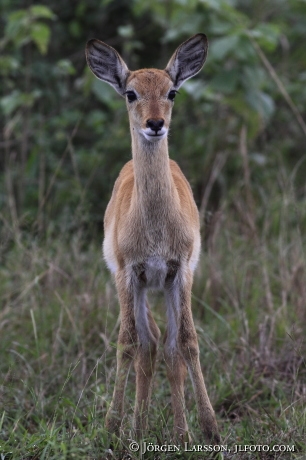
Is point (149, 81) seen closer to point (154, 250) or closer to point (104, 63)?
point (104, 63)

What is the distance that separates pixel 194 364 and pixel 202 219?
7.21 ft

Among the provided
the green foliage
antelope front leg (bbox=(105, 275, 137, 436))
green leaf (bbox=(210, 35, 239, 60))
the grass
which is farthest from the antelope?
green leaf (bbox=(210, 35, 239, 60))

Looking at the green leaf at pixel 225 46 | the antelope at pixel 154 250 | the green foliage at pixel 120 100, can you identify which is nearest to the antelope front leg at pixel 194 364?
the antelope at pixel 154 250

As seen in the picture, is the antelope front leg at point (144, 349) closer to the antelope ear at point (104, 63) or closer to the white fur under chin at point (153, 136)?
the white fur under chin at point (153, 136)

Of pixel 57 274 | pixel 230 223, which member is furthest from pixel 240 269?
pixel 57 274

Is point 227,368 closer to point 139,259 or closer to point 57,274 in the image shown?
point 139,259

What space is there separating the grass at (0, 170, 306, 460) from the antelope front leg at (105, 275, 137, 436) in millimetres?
72

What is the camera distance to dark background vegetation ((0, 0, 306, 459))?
16.0ft

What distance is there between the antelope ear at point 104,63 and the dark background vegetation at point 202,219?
1272mm

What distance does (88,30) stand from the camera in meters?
10.3

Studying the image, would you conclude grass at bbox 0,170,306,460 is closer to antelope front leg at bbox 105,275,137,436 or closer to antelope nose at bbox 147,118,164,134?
antelope front leg at bbox 105,275,137,436

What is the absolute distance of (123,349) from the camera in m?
4.42

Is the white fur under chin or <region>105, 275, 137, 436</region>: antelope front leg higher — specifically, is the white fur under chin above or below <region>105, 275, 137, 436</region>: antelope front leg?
above

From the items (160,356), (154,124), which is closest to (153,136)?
(154,124)
